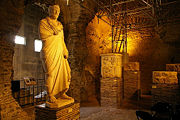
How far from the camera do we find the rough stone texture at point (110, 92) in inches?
273

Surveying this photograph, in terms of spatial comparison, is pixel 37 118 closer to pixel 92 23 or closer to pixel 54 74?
pixel 54 74

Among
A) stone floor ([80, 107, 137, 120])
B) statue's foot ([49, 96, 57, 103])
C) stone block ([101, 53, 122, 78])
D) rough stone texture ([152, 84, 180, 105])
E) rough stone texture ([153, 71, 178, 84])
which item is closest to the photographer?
statue's foot ([49, 96, 57, 103])

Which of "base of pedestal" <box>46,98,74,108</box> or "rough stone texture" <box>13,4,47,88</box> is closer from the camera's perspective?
"base of pedestal" <box>46,98,74,108</box>

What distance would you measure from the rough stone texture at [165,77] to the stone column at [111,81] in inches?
66.8

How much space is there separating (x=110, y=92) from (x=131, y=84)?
151 cm

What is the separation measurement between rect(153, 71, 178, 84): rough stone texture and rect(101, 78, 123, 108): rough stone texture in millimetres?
1699

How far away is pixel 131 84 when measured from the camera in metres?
7.87

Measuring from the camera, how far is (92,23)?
412 inches

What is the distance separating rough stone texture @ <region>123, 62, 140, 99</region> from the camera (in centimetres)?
775

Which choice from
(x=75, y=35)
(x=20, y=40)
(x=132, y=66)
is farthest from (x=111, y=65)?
(x=20, y=40)

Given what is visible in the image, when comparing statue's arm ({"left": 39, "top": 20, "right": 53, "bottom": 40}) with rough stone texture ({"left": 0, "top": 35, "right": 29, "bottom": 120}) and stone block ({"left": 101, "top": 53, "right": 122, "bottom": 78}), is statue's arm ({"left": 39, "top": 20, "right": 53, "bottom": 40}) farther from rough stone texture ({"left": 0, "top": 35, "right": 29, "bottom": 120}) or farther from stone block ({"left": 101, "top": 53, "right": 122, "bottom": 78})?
stone block ({"left": 101, "top": 53, "right": 122, "bottom": 78})

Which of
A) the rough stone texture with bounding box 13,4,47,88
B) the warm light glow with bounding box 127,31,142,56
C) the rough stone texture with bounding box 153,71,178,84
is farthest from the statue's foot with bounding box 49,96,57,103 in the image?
the warm light glow with bounding box 127,31,142,56

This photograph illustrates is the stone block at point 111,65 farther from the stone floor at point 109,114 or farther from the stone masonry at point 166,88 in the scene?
the stone masonry at point 166,88

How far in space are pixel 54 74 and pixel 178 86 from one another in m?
5.04
